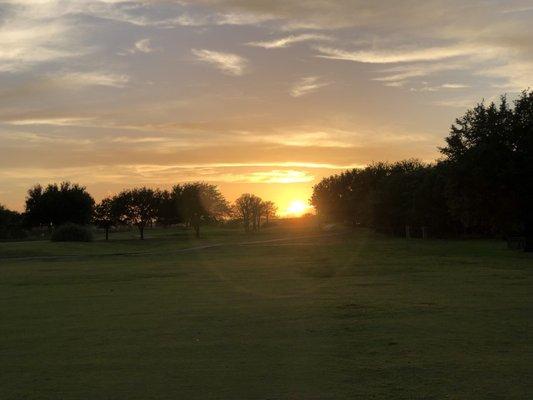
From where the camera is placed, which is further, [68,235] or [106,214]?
[106,214]

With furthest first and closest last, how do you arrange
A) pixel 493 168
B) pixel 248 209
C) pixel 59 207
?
pixel 248 209
pixel 59 207
pixel 493 168

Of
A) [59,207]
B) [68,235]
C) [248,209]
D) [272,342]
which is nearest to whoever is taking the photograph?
[272,342]

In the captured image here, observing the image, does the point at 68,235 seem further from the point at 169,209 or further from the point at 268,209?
the point at 268,209

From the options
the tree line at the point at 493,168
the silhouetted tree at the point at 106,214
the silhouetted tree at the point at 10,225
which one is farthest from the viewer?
the silhouetted tree at the point at 106,214

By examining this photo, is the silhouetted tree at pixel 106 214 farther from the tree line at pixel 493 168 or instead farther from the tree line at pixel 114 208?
the tree line at pixel 493 168

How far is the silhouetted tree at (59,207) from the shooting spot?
97.5 meters

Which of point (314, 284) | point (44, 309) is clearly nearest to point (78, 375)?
point (44, 309)

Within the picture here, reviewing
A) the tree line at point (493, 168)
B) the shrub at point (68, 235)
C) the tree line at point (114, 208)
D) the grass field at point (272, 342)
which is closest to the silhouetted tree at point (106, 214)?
the tree line at point (114, 208)

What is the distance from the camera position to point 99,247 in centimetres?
6169

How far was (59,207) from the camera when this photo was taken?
9725 centimetres

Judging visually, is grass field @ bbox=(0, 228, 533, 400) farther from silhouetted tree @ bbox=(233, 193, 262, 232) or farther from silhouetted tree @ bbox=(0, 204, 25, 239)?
silhouetted tree @ bbox=(233, 193, 262, 232)

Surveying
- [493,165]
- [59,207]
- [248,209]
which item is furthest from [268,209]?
[493,165]

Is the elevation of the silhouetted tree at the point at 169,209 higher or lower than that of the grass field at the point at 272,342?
higher

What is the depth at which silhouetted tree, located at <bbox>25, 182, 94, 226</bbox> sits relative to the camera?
320 ft
